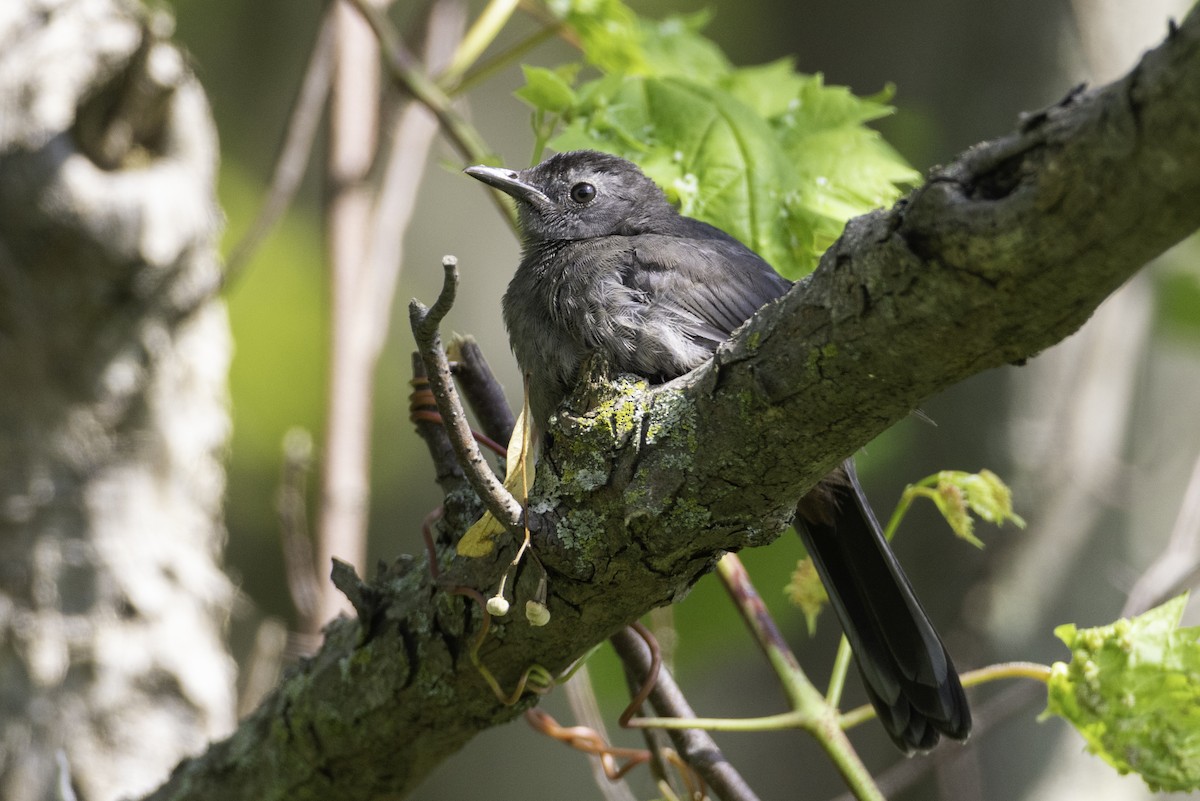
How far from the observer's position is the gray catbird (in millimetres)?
2578

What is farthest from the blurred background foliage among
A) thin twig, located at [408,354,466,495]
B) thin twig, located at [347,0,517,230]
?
thin twig, located at [408,354,466,495]

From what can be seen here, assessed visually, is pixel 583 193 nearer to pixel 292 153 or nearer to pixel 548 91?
pixel 548 91

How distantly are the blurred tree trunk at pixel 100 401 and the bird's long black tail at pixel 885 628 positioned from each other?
208 centimetres

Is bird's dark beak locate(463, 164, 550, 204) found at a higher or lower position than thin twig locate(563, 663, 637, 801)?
higher

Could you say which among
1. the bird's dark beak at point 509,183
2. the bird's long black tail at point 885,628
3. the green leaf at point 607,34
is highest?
the green leaf at point 607,34

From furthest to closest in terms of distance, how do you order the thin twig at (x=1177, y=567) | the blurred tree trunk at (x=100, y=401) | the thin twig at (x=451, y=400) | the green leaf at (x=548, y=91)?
the thin twig at (x=1177, y=567) < the blurred tree trunk at (x=100, y=401) < the green leaf at (x=548, y=91) < the thin twig at (x=451, y=400)

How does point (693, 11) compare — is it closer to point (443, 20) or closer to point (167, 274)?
point (443, 20)

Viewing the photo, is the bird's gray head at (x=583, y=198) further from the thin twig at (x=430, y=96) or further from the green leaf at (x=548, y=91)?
the green leaf at (x=548, y=91)

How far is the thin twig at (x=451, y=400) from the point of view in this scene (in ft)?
5.13

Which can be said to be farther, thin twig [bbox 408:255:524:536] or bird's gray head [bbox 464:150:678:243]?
bird's gray head [bbox 464:150:678:243]

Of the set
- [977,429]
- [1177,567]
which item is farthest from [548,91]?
[1177,567]

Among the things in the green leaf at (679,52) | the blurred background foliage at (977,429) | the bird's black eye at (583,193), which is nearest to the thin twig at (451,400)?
the blurred background foliage at (977,429)

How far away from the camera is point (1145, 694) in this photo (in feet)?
6.72

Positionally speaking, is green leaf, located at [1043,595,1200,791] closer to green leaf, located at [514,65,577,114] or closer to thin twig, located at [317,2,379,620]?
green leaf, located at [514,65,577,114]
